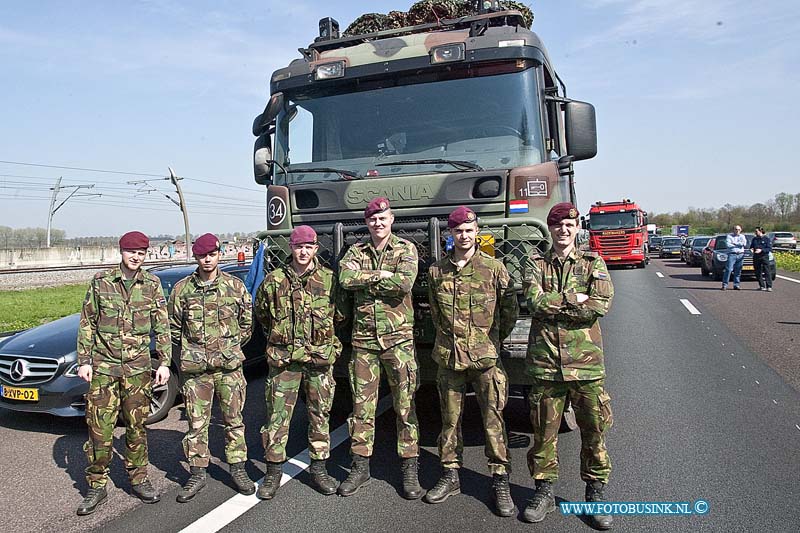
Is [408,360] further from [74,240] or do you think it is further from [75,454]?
[74,240]

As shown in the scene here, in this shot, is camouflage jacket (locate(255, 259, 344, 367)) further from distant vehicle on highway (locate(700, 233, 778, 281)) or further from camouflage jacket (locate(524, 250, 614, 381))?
distant vehicle on highway (locate(700, 233, 778, 281))

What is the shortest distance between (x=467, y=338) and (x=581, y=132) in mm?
2214

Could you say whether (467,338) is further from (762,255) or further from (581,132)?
(762,255)

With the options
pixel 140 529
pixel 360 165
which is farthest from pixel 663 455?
pixel 140 529

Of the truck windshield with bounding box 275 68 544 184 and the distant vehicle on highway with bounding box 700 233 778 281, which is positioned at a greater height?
the truck windshield with bounding box 275 68 544 184

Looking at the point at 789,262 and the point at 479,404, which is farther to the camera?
the point at 789,262

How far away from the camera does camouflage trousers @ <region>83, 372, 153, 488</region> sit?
4.09m

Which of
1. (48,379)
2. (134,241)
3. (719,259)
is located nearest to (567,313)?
(134,241)

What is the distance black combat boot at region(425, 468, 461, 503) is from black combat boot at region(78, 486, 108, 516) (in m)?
2.08

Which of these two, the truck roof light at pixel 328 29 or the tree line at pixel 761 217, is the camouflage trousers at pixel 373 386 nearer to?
the truck roof light at pixel 328 29

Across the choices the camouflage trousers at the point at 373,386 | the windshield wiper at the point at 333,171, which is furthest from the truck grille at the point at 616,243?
the camouflage trousers at the point at 373,386

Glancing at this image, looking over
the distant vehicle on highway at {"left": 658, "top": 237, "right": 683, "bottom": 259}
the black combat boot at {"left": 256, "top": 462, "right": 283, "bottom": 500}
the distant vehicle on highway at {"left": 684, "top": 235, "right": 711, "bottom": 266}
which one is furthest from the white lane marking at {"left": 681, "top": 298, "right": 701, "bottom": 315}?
the distant vehicle on highway at {"left": 658, "top": 237, "right": 683, "bottom": 259}

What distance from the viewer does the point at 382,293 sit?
4.15 metres

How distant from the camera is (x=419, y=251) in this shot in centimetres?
489
